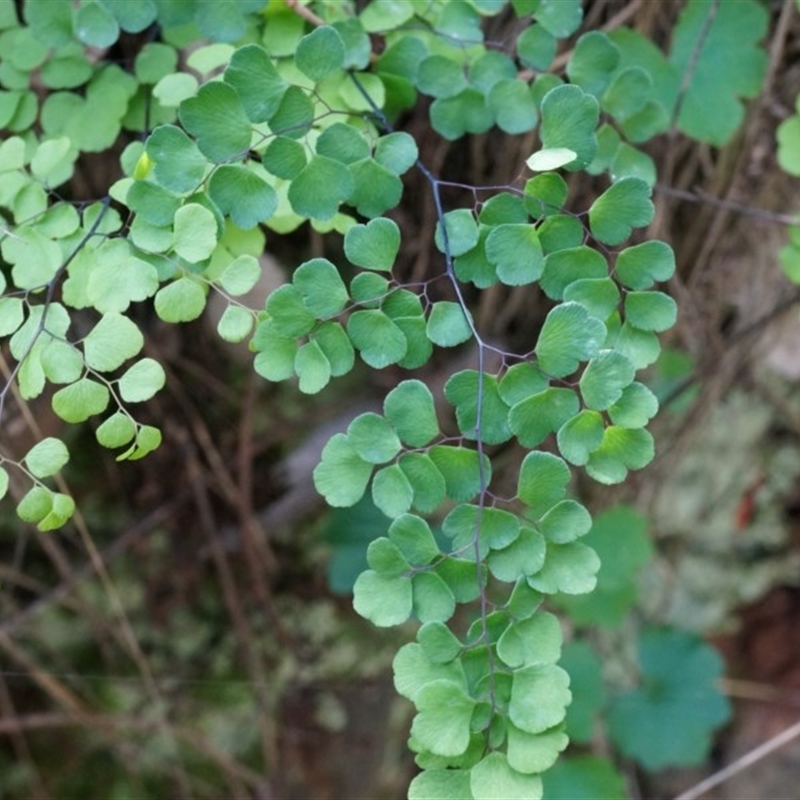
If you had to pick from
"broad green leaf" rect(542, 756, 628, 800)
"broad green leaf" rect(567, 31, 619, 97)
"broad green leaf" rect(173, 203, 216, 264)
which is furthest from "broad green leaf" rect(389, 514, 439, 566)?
"broad green leaf" rect(542, 756, 628, 800)

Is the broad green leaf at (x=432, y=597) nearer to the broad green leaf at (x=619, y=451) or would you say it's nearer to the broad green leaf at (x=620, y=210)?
the broad green leaf at (x=619, y=451)

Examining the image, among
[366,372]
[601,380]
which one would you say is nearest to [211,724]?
[366,372]

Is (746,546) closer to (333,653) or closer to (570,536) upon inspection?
(333,653)

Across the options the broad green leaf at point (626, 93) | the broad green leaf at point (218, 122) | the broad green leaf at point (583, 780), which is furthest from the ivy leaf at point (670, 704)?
the broad green leaf at point (218, 122)

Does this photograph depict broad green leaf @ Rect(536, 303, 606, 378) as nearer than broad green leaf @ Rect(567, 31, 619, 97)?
Yes

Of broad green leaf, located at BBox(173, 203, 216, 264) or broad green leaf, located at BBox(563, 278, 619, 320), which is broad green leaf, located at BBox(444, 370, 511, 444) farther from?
broad green leaf, located at BBox(173, 203, 216, 264)
